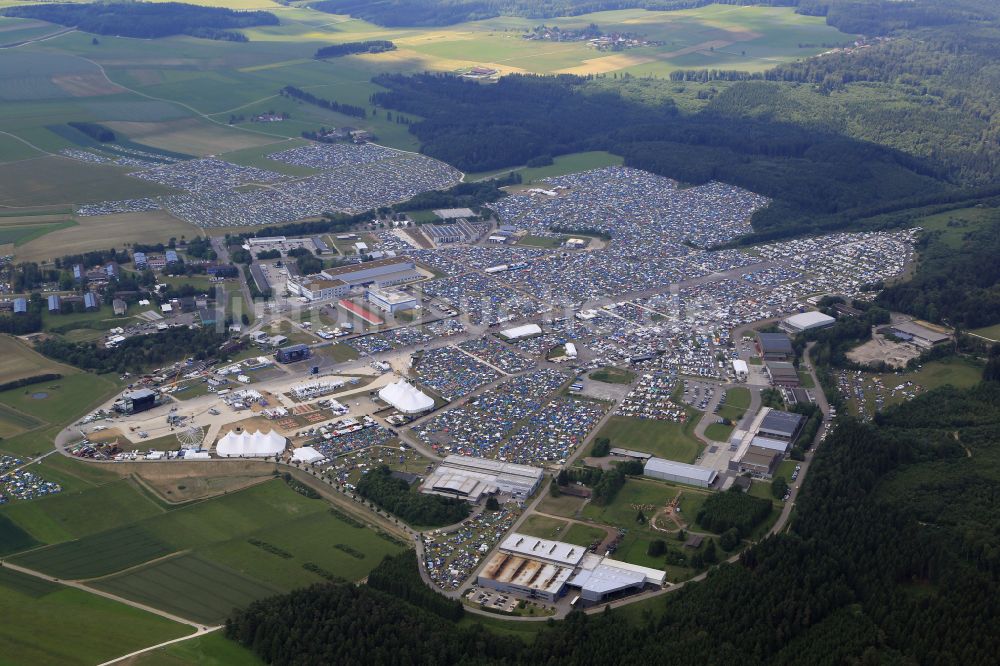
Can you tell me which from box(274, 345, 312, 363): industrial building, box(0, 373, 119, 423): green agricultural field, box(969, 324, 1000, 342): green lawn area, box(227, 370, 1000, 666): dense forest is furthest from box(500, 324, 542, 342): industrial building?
box(969, 324, 1000, 342): green lawn area

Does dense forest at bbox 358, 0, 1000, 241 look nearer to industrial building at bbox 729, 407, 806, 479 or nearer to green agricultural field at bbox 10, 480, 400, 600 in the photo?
industrial building at bbox 729, 407, 806, 479

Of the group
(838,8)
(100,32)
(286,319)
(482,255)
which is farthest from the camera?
(838,8)

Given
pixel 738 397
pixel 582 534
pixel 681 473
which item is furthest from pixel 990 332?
pixel 582 534

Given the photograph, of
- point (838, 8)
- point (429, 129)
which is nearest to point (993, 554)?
point (429, 129)

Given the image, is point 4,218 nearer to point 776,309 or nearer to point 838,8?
point 776,309

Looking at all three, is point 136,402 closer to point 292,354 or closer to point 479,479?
point 292,354
